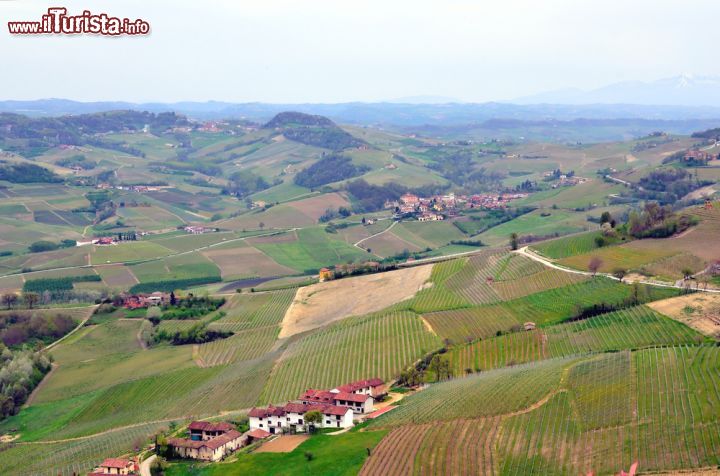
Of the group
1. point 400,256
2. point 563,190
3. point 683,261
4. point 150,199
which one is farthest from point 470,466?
point 150,199

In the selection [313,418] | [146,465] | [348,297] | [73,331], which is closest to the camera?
[146,465]

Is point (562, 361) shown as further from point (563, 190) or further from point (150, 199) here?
point (150, 199)

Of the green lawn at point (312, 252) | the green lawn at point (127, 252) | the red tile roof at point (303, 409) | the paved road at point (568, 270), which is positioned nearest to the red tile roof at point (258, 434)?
the red tile roof at point (303, 409)

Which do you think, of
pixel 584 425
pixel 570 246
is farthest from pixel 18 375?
pixel 570 246

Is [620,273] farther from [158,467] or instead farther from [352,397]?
[158,467]

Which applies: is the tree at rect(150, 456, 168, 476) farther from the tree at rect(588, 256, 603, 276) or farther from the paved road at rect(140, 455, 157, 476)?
the tree at rect(588, 256, 603, 276)

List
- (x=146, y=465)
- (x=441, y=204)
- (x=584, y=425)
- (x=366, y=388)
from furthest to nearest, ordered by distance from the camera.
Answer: (x=441, y=204) → (x=366, y=388) → (x=146, y=465) → (x=584, y=425)

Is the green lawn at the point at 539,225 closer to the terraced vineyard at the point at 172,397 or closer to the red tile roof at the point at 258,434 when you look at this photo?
the terraced vineyard at the point at 172,397

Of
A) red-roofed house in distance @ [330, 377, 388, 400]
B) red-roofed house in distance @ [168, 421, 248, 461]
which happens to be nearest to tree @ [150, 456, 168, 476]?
red-roofed house in distance @ [168, 421, 248, 461]
